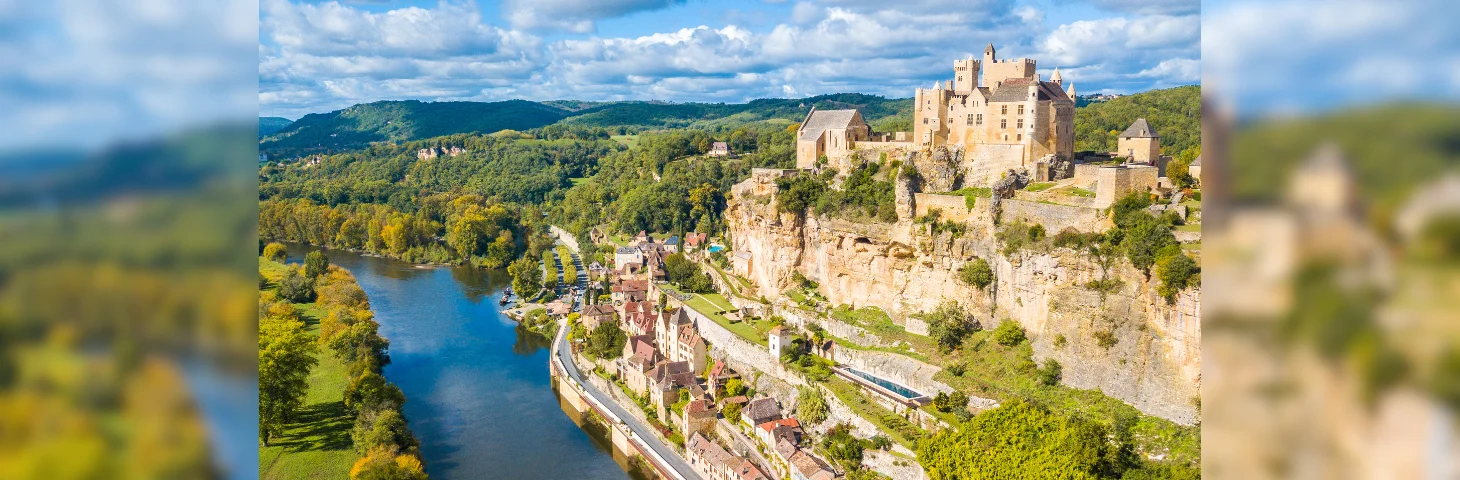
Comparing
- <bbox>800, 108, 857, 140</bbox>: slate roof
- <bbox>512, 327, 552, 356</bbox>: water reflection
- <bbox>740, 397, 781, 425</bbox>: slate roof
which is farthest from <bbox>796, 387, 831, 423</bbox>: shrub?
<bbox>512, 327, 552, 356</bbox>: water reflection

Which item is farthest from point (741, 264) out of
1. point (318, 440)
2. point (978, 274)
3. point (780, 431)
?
point (318, 440)

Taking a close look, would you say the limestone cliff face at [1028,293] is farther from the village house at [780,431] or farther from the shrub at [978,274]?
the village house at [780,431]

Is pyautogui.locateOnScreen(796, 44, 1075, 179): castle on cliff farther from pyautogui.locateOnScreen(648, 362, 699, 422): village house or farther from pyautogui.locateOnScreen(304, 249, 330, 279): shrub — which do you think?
pyautogui.locateOnScreen(304, 249, 330, 279): shrub

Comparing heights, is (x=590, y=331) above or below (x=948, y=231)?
below

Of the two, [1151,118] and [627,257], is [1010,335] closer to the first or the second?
[1151,118]
